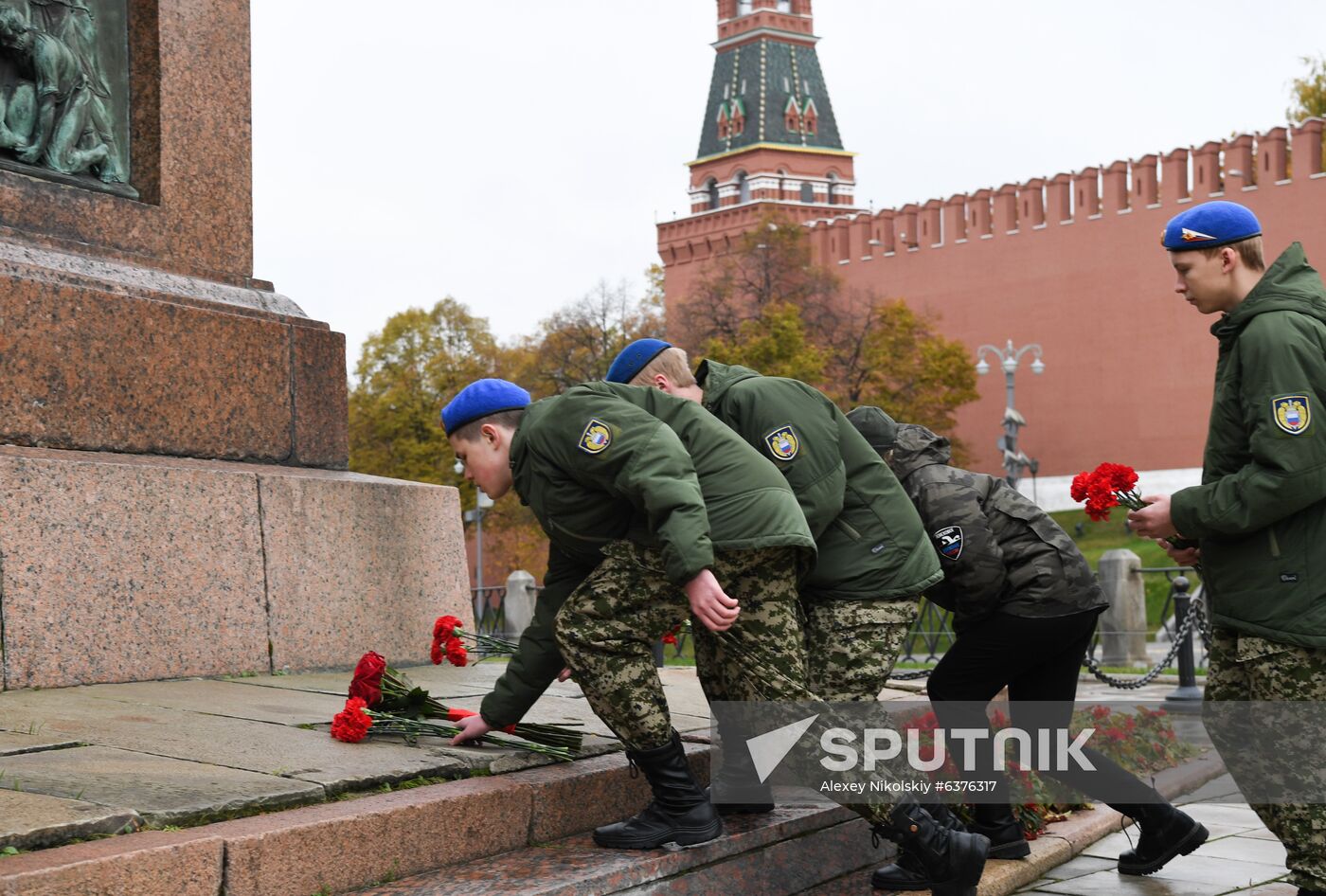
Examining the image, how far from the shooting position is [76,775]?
3.35 metres

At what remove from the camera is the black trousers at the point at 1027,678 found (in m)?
4.41

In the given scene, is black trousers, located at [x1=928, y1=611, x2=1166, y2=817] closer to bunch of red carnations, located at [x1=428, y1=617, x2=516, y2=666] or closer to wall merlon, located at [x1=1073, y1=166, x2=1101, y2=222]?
bunch of red carnations, located at [x1=428, y1=617, x2=516, y2=666]

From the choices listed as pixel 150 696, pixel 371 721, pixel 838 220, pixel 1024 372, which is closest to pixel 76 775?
pixel 371 721

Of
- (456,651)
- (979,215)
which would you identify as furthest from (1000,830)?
(979,215)

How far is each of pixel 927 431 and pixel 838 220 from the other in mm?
43297

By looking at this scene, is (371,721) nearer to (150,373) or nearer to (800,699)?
(800,699)

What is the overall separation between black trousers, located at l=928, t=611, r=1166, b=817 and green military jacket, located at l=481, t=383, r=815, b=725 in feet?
2.82

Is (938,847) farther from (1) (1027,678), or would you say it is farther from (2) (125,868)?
(2) (125,868)

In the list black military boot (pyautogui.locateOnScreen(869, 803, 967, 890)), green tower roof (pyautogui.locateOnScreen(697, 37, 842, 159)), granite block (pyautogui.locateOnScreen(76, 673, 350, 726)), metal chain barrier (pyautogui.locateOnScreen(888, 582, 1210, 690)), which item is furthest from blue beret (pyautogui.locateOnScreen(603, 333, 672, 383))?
green tower roof (pyautogui.locateOnScreen(697, 37, 842, 159))

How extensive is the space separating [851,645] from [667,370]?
860 millimetres

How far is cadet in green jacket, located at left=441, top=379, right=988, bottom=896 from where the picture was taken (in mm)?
3605

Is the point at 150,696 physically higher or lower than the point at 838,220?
lower

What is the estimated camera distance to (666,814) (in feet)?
12.4

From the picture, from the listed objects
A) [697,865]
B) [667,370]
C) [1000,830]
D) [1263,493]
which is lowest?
[1000,830]
